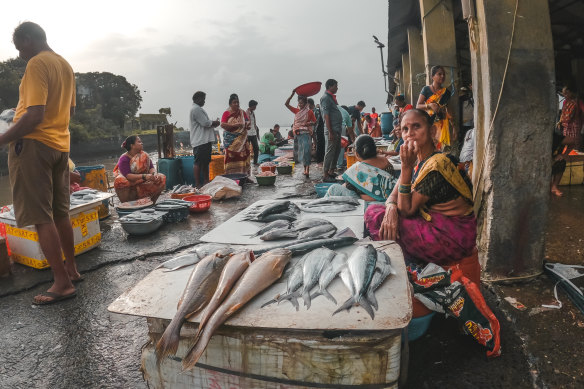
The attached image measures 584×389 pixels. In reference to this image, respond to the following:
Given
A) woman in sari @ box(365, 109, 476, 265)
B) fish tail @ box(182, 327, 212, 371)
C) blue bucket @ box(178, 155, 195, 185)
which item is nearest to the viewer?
fish tail @ box(182, 327, 212, 371)

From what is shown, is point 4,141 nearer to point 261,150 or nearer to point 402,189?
point 402,189

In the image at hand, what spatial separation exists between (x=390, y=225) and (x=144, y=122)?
63464mm

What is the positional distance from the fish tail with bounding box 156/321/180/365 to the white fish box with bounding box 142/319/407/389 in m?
0.09

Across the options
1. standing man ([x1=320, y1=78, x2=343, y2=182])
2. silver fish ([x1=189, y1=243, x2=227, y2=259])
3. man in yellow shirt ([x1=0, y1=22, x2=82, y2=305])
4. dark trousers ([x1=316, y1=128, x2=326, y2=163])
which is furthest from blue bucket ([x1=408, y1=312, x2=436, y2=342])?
dark trousers ([x1=316, y1=128, x2=326, y2=163])

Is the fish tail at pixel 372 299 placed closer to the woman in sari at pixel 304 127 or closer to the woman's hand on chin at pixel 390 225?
the woman's hand on chin at pixel 390 225

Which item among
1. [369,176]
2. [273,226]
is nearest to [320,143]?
[369,176]

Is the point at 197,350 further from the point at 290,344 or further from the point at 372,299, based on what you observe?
the point at 372,299

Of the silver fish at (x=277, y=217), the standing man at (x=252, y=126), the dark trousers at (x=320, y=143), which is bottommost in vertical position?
the silver fish at (x=277, y=217)

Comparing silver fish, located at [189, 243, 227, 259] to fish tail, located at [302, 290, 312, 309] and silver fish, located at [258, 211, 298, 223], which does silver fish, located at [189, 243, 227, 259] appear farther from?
silver fish, located at [258, 211, 298, 223]

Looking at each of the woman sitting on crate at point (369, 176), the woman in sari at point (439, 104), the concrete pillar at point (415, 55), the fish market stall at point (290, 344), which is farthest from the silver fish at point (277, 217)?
the concrete pillar at point (415, 55)

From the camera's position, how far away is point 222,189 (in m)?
7.21

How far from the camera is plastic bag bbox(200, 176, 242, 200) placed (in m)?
7.21

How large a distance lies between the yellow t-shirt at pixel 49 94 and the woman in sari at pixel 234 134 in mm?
5328

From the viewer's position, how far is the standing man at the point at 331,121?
8.25m
